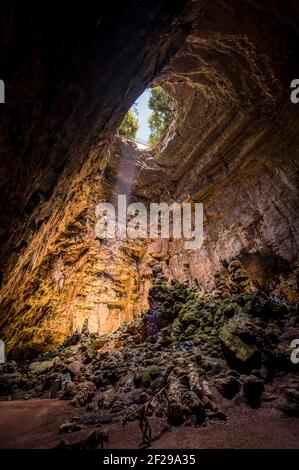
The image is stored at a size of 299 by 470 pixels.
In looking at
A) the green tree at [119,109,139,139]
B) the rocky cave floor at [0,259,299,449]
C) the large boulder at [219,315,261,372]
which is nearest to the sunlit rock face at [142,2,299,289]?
the rocky cave floor at [0,259,299,449]

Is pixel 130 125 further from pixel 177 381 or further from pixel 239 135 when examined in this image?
pixel 177 381

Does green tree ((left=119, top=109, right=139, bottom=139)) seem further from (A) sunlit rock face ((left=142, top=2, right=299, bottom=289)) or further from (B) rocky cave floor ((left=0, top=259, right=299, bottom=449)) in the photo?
(B) rocky cave floor ((left=0, top=259, right=299, bottom=449))

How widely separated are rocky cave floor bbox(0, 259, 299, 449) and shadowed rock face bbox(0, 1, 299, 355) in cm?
171

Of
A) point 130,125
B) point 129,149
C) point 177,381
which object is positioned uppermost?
point 130,125

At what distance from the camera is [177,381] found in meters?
5.54

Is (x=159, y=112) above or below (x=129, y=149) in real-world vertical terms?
above

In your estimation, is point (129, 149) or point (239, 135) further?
point (129, 149)

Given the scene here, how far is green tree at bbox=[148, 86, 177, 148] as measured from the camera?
46.8ft

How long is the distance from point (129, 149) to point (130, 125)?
2.72 m

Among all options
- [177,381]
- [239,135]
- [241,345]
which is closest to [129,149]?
[239,135]

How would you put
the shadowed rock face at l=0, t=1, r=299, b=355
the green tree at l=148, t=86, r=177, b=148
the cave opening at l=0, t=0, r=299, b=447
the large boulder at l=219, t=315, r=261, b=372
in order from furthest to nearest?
the green tree at l=148, t=86, r=177, b=148 → the large boulder at l=219, t=315, r=261, b=372 → the cave opening at l=0, t=0, r=299, b=447 → the shadowed rock face at l=0, t=1, r=299, b=355
